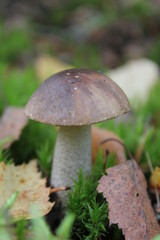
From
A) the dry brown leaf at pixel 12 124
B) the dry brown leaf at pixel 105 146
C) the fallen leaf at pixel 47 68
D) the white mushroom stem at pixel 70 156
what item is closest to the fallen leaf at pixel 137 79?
the fallen leaf at pixel 47 68

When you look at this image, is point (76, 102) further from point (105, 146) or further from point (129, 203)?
point (105, 146)

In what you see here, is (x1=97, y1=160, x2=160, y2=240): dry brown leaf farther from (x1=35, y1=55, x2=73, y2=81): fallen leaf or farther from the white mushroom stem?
(x1=35, y1=55, x2=73, y2=81): fallen leaf

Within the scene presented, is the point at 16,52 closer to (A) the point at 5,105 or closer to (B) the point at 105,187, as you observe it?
(A) the point at 5,105

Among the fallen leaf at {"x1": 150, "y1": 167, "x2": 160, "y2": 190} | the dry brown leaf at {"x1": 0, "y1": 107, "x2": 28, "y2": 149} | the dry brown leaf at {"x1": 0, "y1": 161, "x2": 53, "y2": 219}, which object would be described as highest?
the dry brown leaf at {"x1": 0, "y1": 107, "x2": 28, "y2": 149}

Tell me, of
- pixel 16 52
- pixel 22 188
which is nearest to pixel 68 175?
pixel 22 188

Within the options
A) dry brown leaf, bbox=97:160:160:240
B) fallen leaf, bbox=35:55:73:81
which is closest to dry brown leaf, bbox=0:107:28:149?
dry brown leaf, bbox=97:160:160:240

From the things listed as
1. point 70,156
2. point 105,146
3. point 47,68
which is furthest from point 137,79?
point 70,156
